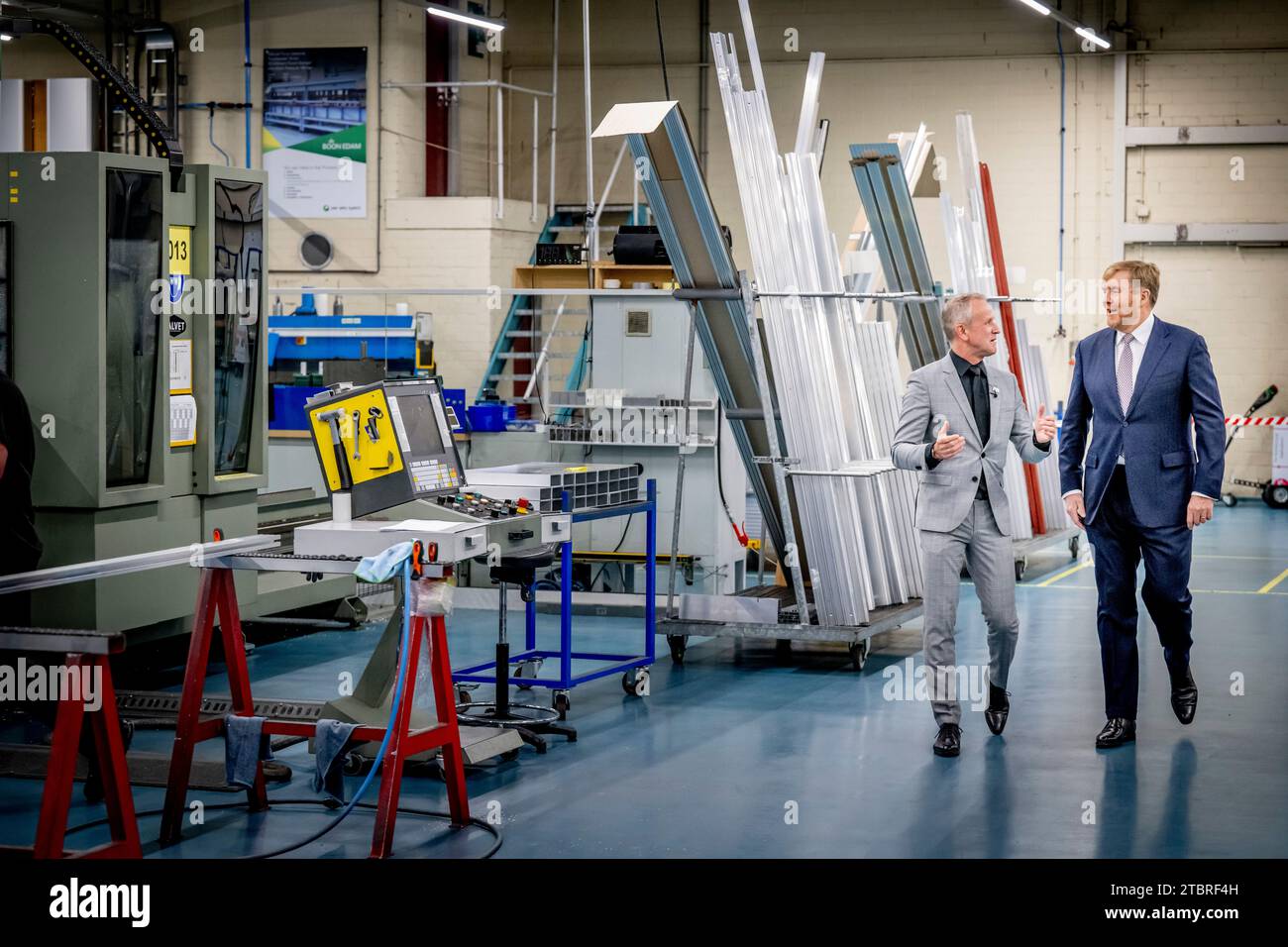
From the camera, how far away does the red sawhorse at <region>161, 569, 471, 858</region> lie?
15.1ft

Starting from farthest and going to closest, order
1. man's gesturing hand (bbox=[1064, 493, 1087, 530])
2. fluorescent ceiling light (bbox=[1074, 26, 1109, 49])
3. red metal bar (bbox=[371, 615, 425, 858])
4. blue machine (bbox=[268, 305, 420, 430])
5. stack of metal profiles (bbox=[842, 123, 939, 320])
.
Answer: fluorescent ceiling light (bbox=[1074, 26, 1109, 49]) < blue machine (bbox=[268, 305, 420, 430]) < stack of metal profiles (bbox=[842, 123, 939, 320]) < man's gesturing hand (bbox=[1064, 493, 1087, 530]) < red metal bar (bbox=[371, 615, 425, 858])

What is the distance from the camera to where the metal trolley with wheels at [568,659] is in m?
6.47

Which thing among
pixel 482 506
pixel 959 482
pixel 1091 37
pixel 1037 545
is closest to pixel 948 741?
pixel 959 482

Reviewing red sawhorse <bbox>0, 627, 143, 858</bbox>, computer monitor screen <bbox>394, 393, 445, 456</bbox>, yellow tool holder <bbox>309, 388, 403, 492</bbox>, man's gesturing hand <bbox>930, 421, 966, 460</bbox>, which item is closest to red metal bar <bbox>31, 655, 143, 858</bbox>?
red sawhorse <bbox>0, 627, 143, 858</bbox>

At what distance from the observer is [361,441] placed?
5441mm

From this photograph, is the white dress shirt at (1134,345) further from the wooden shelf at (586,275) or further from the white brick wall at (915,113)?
the white brick wall at (915,113)

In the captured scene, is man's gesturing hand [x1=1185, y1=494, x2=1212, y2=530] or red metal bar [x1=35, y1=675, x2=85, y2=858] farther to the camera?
man's gesturing hand [x1=1185, y1=494, x2=1212, y2=530]

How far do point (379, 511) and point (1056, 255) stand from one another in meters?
12.3

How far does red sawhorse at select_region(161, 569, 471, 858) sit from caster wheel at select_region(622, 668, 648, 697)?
2047mm

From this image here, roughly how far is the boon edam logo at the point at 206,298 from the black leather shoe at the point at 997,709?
3.76 meters

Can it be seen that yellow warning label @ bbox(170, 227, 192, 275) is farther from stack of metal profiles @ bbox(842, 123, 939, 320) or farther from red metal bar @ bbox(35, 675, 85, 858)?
stack of metal profiles @ bbox(842, 123, 939, 320)
